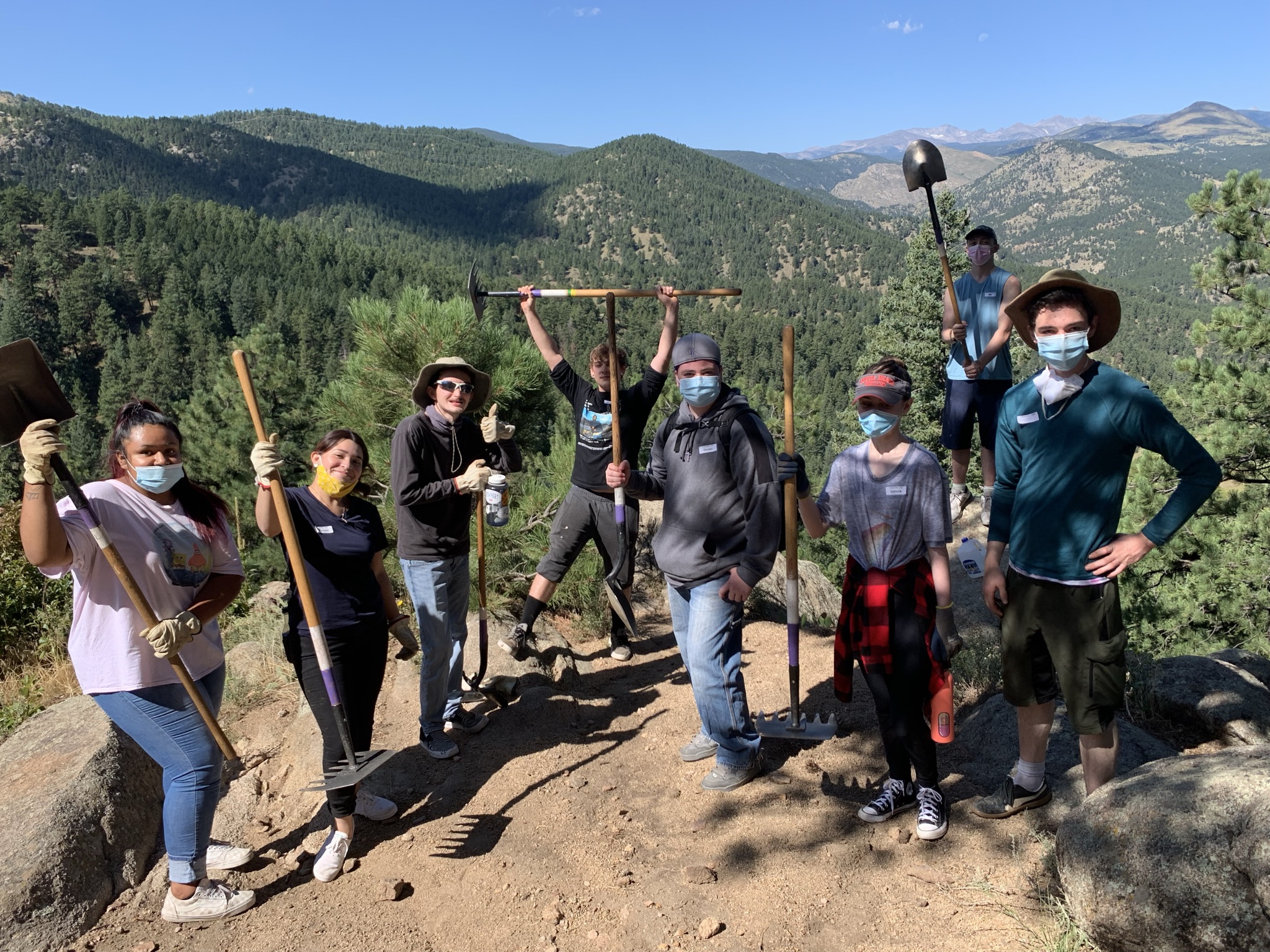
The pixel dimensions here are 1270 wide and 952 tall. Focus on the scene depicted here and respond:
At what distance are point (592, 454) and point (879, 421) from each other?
2.18 m

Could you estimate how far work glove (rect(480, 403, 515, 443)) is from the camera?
395 centimetres

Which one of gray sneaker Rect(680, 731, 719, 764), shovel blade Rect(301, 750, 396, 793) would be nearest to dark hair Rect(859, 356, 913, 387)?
gray sneaker Rect(680, 731, 719, 764)

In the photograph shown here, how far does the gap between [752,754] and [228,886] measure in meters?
2.36

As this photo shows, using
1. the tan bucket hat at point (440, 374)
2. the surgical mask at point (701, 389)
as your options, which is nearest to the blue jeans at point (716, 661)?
the surgical mask at point (701, 389)

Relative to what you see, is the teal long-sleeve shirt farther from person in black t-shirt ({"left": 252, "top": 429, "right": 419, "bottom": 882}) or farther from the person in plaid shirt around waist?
person in black t-shirt ({"left": 252, "top": 429, "right": 419, "bottom": 882})

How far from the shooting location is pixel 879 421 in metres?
2.92

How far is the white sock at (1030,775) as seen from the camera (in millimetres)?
3029

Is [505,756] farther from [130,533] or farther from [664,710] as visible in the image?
[130,533]

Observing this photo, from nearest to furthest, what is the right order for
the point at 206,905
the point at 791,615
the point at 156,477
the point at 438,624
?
the point at 156,477, the point at 206,905, the point at 791,615, the point at 438,624

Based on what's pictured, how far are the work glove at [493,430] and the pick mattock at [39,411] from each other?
5.73 ft

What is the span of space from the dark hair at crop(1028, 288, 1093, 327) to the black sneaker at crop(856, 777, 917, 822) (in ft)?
6.47

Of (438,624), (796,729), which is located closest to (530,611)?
(438,624)

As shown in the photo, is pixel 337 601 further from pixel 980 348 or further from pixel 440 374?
pixel 980 348

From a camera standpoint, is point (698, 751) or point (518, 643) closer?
point (698, 751)
